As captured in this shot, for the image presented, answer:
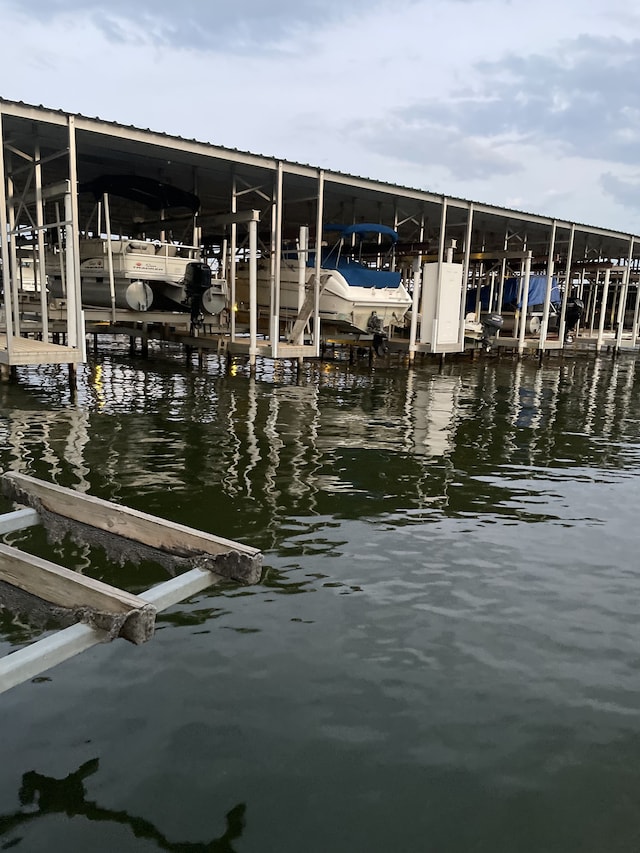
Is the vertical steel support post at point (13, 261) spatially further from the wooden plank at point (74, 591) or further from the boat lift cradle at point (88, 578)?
the wooden plank at point (74, 591)

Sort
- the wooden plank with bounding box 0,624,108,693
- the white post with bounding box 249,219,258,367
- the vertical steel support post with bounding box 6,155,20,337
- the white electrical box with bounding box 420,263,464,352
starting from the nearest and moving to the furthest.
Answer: the wooden plank with bounding box 0,624,108,693
the vertical steel support post with bounding box 6,155,20,337
the white post with bounding box 249,219,258,367
the white electrical box with bounding box 420,263,464,352

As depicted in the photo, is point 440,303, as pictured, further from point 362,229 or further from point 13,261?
point 13,261

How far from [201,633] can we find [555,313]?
23407 mm

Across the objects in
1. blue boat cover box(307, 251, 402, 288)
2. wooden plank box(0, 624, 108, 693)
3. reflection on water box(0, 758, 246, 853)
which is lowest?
reflection on water box(0, 758, 246, 853)

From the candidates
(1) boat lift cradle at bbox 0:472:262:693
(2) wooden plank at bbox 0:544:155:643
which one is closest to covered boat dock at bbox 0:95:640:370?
(1) boat lift cradle at bbox 0:472:262:693

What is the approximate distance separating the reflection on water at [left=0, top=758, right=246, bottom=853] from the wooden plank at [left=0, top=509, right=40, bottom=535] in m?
1.03

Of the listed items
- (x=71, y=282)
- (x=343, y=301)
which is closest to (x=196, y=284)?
(x=343, y=301)

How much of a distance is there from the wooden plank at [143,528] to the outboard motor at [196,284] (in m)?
11.0

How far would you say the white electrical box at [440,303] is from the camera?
16.6m

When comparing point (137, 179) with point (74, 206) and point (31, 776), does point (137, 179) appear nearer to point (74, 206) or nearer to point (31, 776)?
point (74, 206)

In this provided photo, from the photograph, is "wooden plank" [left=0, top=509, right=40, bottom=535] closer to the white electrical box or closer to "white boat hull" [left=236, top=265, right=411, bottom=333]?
"white boat hull" [left=236, top=265, right=411, bottom=333]

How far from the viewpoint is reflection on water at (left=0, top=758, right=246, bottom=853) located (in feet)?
7.09

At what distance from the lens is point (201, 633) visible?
341 centimetres

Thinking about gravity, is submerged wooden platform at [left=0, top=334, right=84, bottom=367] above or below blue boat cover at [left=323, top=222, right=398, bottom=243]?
below
